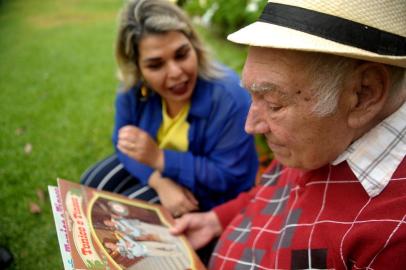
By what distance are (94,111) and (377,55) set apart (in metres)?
4.07

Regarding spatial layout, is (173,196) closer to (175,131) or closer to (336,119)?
(175,131)

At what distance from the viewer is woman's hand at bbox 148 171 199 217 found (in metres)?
2.29

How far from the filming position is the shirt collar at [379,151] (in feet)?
3.84

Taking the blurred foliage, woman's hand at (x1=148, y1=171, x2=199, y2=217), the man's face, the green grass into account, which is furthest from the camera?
the blurred foliage

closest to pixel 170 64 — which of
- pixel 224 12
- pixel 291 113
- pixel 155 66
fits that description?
pixel 155 66

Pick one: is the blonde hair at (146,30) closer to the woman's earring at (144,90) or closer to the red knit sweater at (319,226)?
the woman's earring at (144,90)

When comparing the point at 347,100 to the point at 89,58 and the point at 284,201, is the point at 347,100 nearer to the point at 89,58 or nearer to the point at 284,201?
the point at 284,201

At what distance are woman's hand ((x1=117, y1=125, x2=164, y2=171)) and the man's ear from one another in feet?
4.39

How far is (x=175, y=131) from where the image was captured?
96.5 inches

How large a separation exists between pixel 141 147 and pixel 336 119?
4.36 feet

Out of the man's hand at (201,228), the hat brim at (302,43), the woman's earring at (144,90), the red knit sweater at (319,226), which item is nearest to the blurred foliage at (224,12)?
the woman's earring at (144,90)

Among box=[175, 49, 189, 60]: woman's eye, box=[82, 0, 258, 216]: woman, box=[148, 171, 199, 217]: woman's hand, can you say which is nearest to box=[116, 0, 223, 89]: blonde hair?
box=[82, 0, 258, 216]: woman

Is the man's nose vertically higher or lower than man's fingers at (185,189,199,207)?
higher

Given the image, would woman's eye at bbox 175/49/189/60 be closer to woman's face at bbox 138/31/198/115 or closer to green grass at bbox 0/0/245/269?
woman's face at bbox 138/31/198/115
